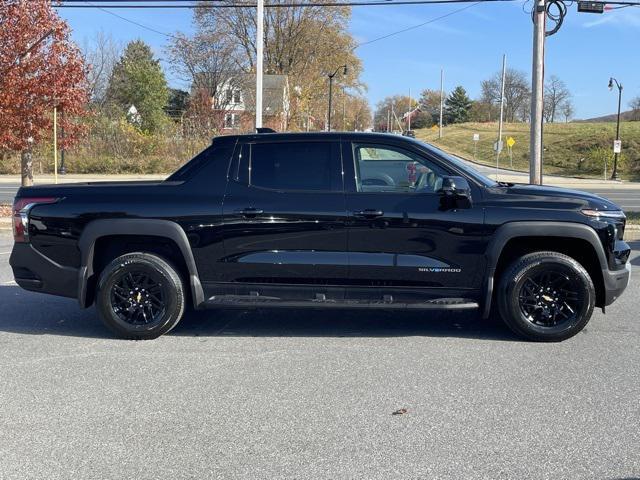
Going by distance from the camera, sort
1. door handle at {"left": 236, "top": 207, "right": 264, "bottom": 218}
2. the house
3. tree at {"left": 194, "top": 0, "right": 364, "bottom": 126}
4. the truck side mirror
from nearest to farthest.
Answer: the truck side mirror < door handle at {"left": 236, "top": 207, "right": 264, "bottom": 218} < the house < tree at {"left": 194, "top": 0, "right": 364, "bottom": 126}

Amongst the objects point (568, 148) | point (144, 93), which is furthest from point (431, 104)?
point (144, 93)

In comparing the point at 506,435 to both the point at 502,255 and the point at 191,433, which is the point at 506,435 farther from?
the point at 502,255

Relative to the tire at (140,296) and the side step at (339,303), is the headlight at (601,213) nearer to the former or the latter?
the side step at (339,303)

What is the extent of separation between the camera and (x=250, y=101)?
4819 cm

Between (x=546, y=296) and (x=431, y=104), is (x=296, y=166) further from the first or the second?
(x=431, y=104)

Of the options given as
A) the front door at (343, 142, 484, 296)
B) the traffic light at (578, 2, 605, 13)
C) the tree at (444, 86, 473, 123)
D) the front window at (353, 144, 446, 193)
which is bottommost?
the front door at (343, 142, 484, 296)

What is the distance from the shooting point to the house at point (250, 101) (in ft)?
149

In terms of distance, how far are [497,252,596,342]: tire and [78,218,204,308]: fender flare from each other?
273cm

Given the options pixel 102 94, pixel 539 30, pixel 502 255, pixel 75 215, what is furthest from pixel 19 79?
pixel 102 94

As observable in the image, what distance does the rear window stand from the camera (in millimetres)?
5828

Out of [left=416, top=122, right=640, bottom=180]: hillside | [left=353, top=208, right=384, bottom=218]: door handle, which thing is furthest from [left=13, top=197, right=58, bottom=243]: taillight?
[left=416, top=122, right=640, bottom=180]: hillside

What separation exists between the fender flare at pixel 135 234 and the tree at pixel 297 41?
45245 millimetres

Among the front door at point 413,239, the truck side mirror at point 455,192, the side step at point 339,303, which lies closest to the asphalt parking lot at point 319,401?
the side step at point 339,303

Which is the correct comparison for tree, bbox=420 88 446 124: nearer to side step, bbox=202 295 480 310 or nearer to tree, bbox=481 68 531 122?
Answer: tree, bbox=481 68 531 122
